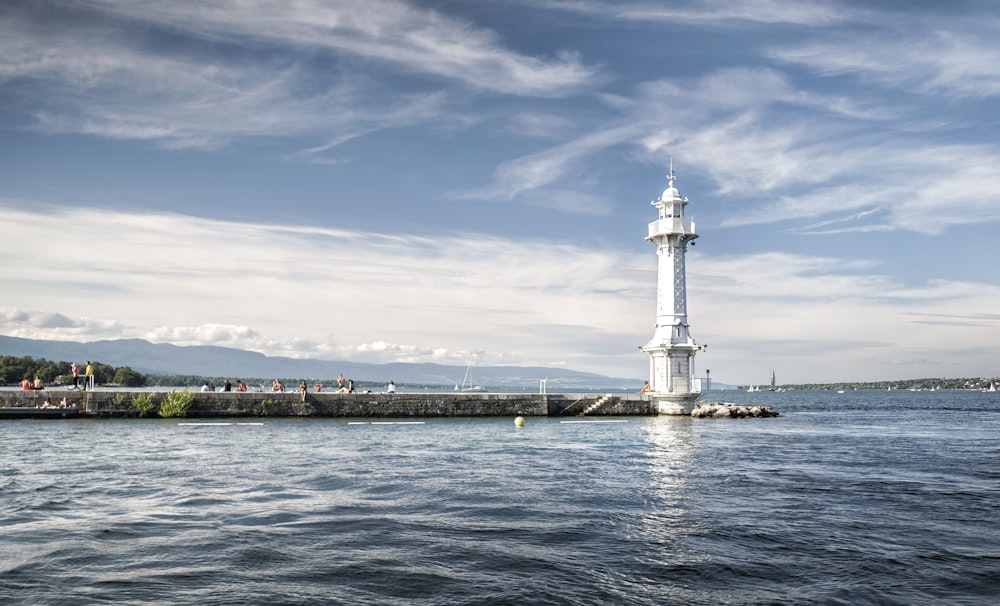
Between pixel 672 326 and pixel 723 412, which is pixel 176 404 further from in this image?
pixel 723 412

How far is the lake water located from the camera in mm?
8617

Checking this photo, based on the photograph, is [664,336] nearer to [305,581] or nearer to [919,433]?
[919,433]

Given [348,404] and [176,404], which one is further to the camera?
[348,404]

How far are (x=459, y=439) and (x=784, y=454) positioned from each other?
43.1 feet

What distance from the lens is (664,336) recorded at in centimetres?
4812

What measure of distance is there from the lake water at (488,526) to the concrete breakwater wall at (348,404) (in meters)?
15.0

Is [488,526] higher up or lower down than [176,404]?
lower down

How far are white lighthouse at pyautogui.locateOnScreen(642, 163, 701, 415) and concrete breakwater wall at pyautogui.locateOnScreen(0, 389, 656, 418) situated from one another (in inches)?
85.4

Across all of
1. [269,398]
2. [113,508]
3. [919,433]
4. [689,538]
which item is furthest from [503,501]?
[919,433]

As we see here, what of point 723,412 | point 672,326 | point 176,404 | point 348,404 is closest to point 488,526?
point 348,404

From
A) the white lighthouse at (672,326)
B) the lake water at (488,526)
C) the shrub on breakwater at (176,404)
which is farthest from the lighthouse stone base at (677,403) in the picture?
the shrub on breakwater at (176,404)

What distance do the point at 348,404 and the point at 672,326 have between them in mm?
22494

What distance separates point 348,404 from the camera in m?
43.5

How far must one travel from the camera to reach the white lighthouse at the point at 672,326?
4797 cm
